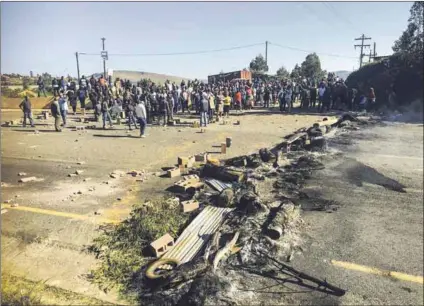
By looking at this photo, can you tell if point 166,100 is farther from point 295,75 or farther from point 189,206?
point 295,75

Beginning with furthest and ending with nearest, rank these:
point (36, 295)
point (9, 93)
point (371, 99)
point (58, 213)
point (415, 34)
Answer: point (9, 93)
point (58, 213)
point (36, 295)
point (371, 99)
point (415, 34)

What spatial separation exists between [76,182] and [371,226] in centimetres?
673

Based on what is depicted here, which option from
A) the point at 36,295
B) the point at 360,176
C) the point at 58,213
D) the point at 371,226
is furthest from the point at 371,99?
the point at 58,213

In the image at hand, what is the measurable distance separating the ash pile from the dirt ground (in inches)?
33.4

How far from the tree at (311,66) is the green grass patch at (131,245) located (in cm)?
4112

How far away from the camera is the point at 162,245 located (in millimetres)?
4961

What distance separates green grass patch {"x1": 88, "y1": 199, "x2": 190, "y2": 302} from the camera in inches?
174

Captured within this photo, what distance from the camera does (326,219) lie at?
595cm

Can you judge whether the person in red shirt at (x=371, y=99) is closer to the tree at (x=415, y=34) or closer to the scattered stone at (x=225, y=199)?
the tree at (x=415, y=34)

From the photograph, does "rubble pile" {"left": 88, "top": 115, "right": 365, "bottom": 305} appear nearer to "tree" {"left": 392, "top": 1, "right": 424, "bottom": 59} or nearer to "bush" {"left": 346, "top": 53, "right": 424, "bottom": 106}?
"bush" {"left": 346, "top": 53, "right": 424, "bottom": 106}

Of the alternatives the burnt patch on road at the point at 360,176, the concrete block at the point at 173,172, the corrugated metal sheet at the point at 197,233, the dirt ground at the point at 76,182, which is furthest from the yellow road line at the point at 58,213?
the burnt patch on road at the point at 360,176

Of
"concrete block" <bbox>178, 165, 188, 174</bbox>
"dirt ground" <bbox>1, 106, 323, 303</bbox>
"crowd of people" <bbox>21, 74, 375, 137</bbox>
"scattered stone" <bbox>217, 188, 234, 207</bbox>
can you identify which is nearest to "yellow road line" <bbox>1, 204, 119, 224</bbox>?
"dirt ground" <bbox>1, 106, 323, 303</bbox>

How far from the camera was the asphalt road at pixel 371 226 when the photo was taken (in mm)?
3270

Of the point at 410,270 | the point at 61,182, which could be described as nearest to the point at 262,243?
the point at 410,270
